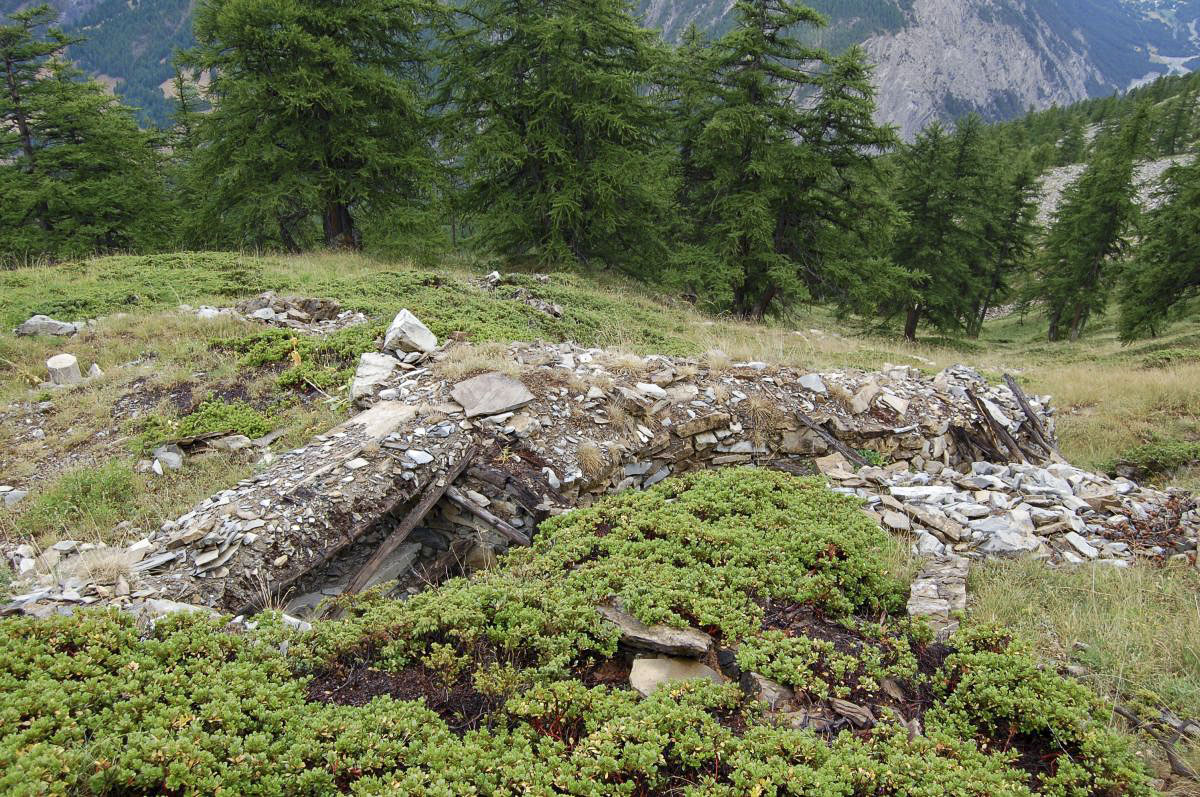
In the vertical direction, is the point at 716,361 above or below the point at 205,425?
above

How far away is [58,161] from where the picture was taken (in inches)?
739

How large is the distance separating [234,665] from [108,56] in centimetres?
24476

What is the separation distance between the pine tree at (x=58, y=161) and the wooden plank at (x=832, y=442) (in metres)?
21.6

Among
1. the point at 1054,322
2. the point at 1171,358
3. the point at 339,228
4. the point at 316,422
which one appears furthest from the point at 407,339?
the point at 1054,322

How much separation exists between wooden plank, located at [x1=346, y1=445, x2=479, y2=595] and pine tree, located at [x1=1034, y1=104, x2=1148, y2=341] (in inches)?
1426

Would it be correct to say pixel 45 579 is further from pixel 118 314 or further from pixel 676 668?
pixel 118 314

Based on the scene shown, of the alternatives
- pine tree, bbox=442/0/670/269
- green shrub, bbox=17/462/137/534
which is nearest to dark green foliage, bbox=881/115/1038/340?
pine tree, bbox=442/0/670/269

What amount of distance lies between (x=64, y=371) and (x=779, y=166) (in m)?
16.1

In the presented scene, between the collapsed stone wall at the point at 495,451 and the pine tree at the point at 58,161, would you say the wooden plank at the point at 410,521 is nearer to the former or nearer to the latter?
the collapsed stone wall at the point at 495,451

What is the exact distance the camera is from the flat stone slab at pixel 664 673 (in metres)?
3.52

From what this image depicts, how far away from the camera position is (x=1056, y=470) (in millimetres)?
8352

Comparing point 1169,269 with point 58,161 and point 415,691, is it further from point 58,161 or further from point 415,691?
point 58,161

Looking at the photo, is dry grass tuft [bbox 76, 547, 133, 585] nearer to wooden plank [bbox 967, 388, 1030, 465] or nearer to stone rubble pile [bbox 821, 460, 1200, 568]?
stone rubble pile [bbox 821, 460, 1200, 568]

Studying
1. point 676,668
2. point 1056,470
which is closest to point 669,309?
→ point 1056,470
